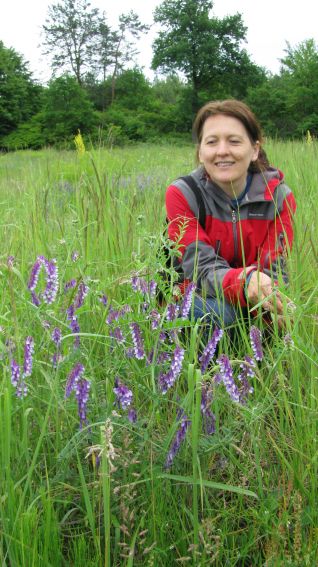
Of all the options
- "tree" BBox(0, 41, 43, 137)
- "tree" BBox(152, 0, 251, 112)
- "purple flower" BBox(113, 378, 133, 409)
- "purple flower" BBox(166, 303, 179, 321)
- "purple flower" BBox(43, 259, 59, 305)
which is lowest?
"purple flower" BBox(113, 378, 133, 409)

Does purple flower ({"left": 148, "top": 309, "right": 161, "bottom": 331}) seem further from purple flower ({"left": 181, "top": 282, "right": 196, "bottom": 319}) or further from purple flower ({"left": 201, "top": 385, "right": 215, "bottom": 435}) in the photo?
purple flower ({"left": 201, "top": 385, "right": 215, "bottom": 435})

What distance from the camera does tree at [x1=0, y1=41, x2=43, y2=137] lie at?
2650 centimetres

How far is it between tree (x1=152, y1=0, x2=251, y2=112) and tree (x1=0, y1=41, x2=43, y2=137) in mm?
10962

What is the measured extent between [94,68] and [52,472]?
41.4m

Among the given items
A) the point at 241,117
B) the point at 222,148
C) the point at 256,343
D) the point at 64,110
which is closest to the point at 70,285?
the point at 256,343

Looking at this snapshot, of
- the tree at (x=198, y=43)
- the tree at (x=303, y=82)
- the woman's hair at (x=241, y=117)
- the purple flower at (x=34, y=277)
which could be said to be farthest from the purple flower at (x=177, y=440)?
the tree at (x=198, y=43)

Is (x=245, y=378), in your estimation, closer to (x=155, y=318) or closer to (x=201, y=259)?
(x=155, y=318)

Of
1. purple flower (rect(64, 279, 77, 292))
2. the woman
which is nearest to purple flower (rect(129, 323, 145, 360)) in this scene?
purple flower (rect(64, 279, 77, 292))

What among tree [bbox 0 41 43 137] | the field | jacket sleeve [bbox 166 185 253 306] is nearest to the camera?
the field

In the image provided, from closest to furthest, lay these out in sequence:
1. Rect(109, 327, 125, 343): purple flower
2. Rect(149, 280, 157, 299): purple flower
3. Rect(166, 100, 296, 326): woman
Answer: Rect(109, 327, 125, 343): purple flower
Rect(149, 280, 157, 299): purple flower
Rect(166, 100, 296, 326): woman

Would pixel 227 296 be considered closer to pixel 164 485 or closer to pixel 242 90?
pixel 164 485

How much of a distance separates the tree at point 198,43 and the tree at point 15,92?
432 inches

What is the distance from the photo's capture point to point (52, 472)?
1161mm

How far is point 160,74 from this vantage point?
41.7 meters
